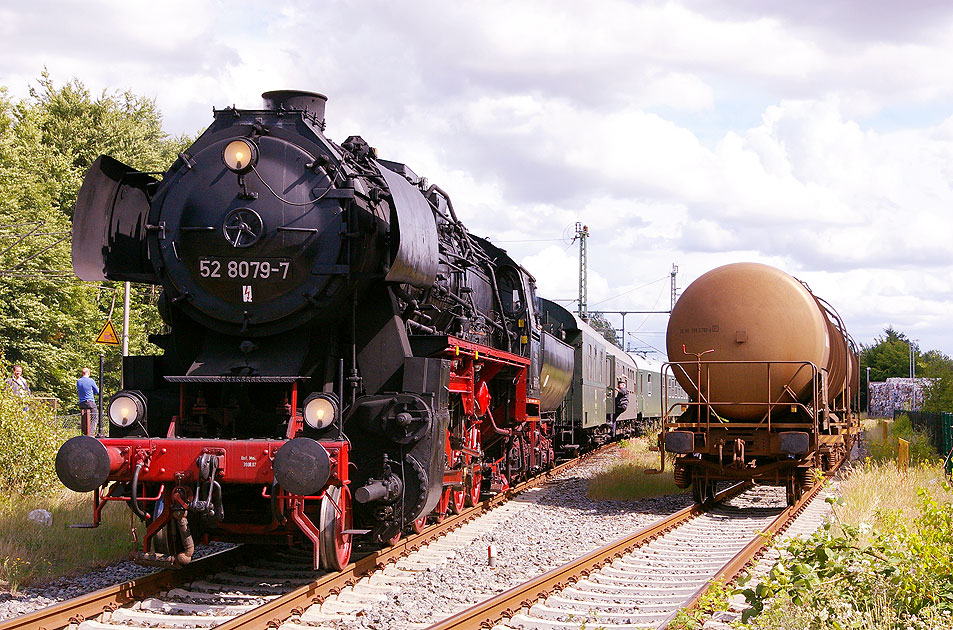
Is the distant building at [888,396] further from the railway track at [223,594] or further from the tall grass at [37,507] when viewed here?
the railway track at [223,594]

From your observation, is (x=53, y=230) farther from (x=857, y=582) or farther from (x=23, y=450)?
(x=857, y=582)

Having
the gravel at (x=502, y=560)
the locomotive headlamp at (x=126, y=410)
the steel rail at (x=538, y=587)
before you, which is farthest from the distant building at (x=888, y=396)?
the locomotive headlamp at (x=126, y=410)

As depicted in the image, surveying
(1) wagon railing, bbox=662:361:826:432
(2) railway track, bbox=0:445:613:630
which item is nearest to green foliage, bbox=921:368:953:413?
(1) wagon railing, bbox=662:361:826:432

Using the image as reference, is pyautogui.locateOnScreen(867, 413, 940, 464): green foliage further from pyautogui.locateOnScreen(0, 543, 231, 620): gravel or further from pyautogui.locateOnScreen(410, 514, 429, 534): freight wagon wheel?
pyautogui.locateOnScreen(0, 543, 231, 620): gravel

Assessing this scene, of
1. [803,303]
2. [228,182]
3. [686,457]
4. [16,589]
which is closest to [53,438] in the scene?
[16,589]

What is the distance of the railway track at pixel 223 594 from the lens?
5.71m

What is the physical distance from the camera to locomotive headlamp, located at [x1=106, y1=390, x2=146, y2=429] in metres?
7.00

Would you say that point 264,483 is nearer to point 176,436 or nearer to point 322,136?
point 176,436

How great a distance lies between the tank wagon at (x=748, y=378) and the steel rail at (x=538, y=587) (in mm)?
2279

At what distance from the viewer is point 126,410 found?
702cm

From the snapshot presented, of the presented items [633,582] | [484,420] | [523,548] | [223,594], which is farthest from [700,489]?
[223,594]

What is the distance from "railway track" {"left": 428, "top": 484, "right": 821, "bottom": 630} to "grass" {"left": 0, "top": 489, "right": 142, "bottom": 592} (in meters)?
3.65

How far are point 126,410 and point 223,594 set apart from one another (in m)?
1.62

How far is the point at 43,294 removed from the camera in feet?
82.9
